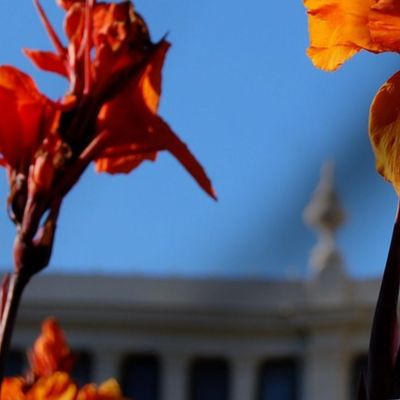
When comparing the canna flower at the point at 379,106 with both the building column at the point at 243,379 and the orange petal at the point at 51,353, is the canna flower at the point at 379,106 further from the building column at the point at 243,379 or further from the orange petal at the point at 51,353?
the building column at the point at 243,379

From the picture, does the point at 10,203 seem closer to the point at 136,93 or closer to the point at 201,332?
the point at 136,93

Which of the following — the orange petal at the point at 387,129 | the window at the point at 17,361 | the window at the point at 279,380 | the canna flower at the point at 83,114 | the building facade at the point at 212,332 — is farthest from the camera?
the window at the point at 279,380

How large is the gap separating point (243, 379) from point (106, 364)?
3.08ft

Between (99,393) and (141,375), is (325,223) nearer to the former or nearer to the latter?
(141,375)

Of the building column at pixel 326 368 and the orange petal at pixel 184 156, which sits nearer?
the orange petal at pixel 184 156

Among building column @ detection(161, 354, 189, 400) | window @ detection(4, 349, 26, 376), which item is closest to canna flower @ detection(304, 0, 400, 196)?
window @ detection(4, 349, 26, 376)

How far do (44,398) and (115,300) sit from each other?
9.43 meters

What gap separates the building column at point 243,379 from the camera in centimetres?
999

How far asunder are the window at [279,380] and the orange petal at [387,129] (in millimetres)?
9835

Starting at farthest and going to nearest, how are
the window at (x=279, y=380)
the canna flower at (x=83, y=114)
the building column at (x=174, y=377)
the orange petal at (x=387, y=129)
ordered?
the window at (x=279, y=380), the building column at (x=174, y=377), the canna flower at (x=83, y=114), the orange petal at (x=387, y=129)

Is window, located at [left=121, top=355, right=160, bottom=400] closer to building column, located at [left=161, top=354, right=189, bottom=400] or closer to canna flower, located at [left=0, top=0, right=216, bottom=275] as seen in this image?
building column, located at [left=161, top=354, right=189, bottom=400]

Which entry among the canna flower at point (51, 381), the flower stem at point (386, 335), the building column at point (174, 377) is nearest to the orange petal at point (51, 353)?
the canna flower at point (51, 381)

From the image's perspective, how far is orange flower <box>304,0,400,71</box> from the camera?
0.90 feet

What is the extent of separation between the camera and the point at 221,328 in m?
9.99
